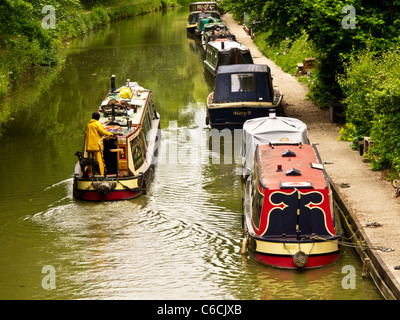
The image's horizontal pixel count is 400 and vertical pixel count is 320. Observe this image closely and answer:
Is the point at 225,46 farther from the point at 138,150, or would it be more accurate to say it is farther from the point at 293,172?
the point at 293,172

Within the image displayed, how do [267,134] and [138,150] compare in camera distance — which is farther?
[138,150]

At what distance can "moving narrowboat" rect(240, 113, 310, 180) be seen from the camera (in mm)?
17172

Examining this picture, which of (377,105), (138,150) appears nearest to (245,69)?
(138,150)

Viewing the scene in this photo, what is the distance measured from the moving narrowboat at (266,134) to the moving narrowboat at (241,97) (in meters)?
4.43

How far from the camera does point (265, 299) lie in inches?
474

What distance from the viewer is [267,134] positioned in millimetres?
17219

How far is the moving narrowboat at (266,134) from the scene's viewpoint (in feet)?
56.3

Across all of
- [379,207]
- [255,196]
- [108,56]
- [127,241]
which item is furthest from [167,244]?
[108,56]

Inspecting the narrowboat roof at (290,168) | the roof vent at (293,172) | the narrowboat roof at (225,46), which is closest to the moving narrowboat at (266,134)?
the narrowboat roof at (290,168)

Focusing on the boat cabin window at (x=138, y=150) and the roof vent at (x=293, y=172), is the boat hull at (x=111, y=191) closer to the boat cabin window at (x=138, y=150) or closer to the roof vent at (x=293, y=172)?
the boat cabin window at (x=138, y=150)

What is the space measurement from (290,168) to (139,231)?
3564 millimetres
